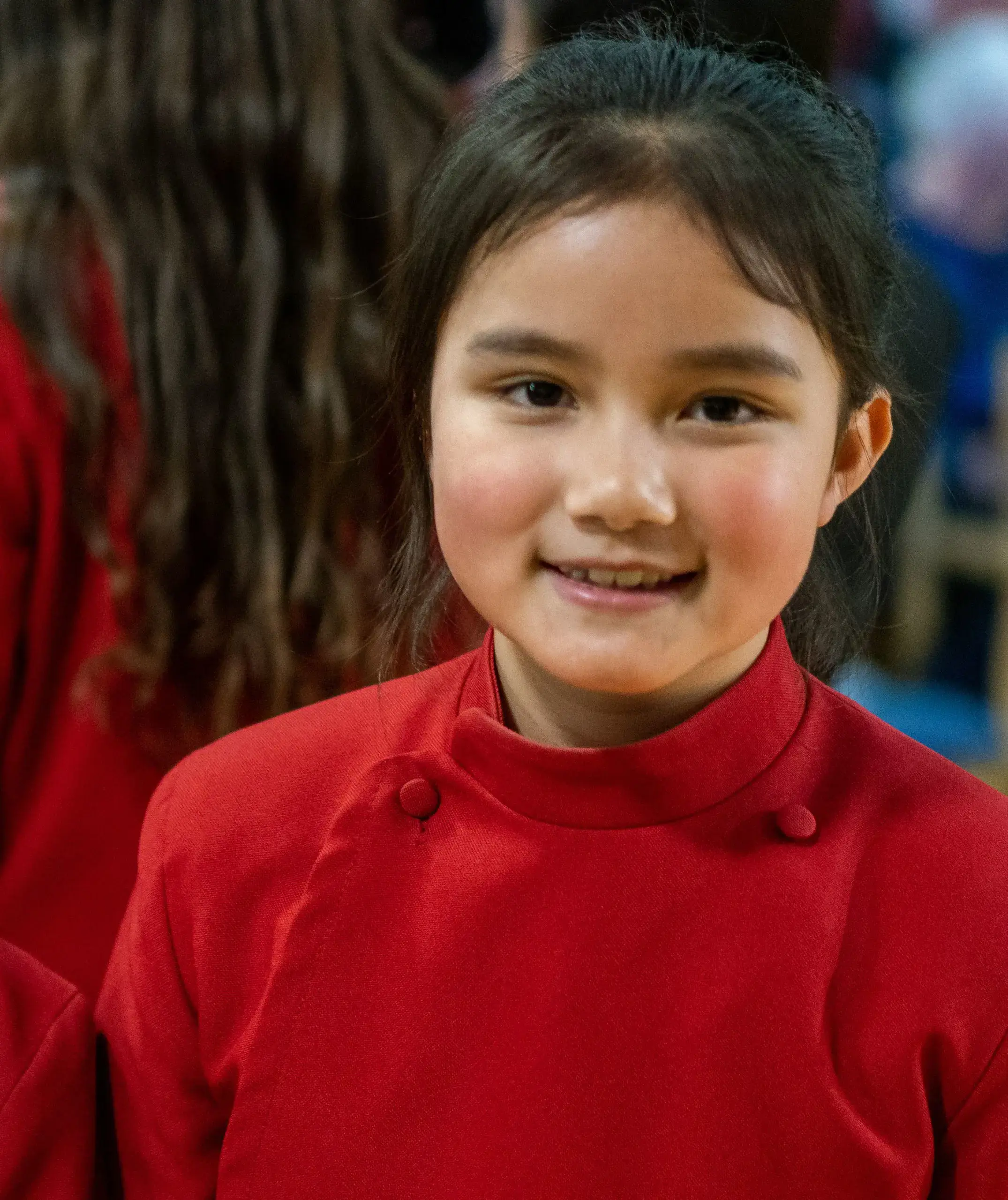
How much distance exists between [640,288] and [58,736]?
76 cm

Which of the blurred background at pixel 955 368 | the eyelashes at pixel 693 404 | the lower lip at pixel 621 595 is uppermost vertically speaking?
the eyelashes at pixel 693 404

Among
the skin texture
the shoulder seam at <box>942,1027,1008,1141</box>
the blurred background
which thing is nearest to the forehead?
the skin texture

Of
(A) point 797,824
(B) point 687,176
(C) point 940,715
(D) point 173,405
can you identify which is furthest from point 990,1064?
(C) point 940,715

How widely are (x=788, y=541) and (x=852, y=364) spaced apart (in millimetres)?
139

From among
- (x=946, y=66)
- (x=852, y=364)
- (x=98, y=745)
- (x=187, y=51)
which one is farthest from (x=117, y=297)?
(x=946, y=66)

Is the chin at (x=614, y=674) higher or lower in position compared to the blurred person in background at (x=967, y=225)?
higher

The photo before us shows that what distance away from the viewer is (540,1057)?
3.09 ft

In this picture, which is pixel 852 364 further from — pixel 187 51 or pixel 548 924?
pixel 187 51

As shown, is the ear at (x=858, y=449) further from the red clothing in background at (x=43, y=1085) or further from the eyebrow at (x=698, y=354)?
the red clothing in background at (x=43, y=1085)

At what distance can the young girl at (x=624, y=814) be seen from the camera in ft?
2.90

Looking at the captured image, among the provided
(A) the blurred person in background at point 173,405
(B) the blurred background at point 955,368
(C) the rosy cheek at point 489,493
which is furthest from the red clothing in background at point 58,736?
(B) the blurred background at point 955,368

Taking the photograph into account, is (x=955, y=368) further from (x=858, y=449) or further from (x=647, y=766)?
(x=647, y=766)

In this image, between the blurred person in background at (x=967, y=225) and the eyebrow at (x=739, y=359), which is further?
the blurred person in background at (x=967, y=225)

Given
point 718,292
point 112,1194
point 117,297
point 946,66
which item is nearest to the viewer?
point 718,292
